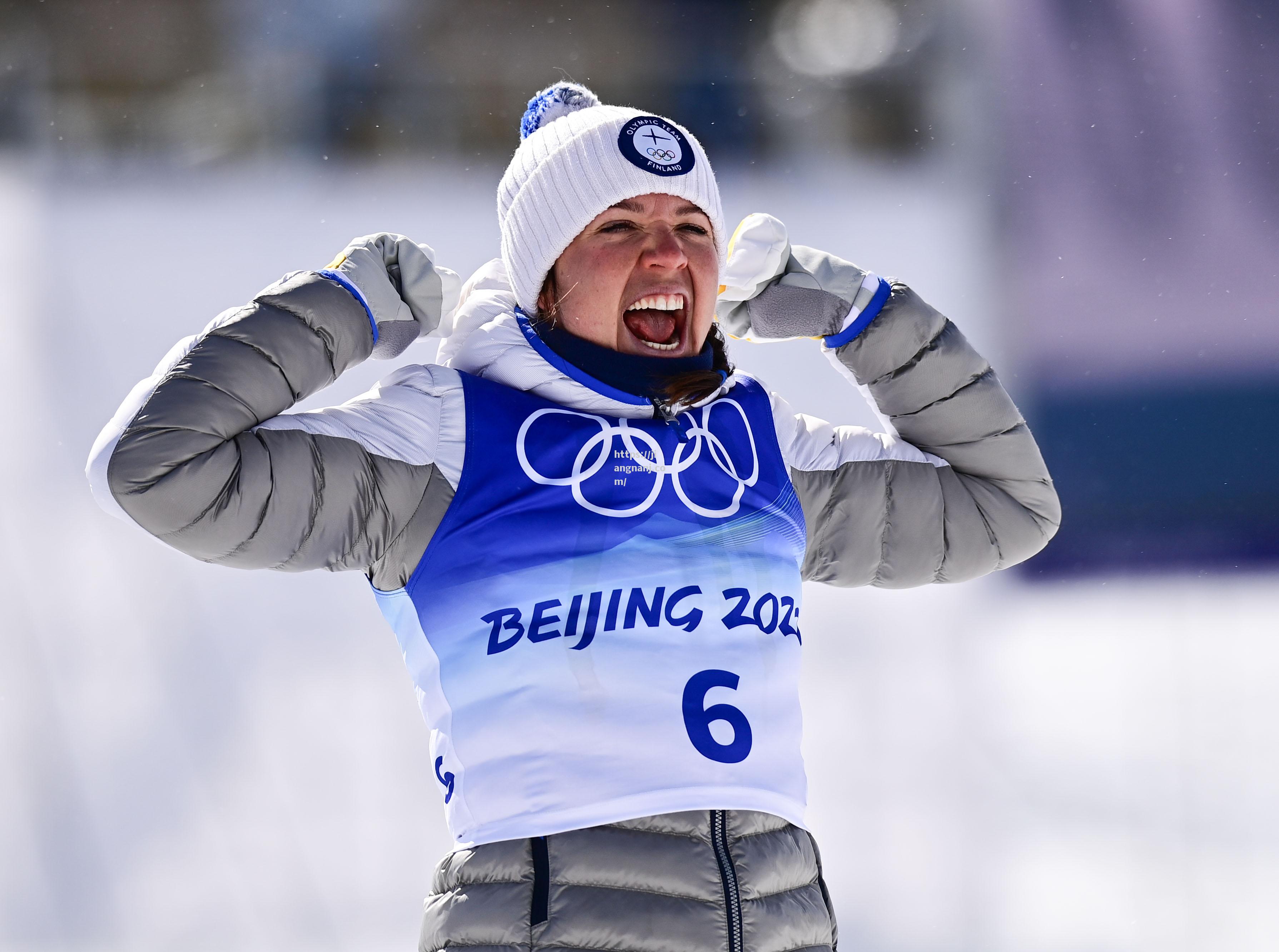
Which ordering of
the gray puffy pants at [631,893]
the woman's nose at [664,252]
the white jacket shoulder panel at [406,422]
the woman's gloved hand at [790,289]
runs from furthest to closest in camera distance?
1. the woman's gloved hand at [790,289]
2. the woman's nose at [664,252]
3. the white jacket shoulder panel at [406,422]
4. the gray puffy pants at [631,893]

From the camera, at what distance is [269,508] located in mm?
952

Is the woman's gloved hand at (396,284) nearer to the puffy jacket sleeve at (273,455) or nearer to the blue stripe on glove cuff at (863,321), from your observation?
the puffy jacket sleeve at (273,455)

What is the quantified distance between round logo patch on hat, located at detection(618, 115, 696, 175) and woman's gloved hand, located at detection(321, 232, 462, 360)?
0.22 metres

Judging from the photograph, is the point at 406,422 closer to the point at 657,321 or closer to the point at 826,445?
the point at 657,321

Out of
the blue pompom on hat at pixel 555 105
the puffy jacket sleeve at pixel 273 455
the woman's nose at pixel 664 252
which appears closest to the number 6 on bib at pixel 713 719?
the puffy jacket sleeve at pixel 273 455

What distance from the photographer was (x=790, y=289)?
4.15ft

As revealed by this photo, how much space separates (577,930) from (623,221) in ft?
2.23

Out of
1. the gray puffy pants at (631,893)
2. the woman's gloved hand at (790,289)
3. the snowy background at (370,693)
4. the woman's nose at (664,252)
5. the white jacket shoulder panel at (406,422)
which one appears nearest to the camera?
the gray puffy pants at (631,893)

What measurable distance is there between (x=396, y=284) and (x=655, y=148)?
0.30 metres

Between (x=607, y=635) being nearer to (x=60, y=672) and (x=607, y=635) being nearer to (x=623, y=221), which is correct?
(x=623, y=221)

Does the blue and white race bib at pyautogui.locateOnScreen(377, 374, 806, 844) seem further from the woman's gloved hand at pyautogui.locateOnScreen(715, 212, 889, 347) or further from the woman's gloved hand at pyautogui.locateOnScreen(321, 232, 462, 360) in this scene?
the woman's gloved hand at pyautogui.locateOnScreen(715, 212, 889, 347)

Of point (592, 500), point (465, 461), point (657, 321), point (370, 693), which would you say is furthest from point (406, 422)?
point (370, 693)

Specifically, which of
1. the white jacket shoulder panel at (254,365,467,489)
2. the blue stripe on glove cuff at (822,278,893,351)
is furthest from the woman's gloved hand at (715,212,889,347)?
the white jacket shoulder panel at (254,365,467,489)

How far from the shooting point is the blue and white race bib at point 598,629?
92 cm
